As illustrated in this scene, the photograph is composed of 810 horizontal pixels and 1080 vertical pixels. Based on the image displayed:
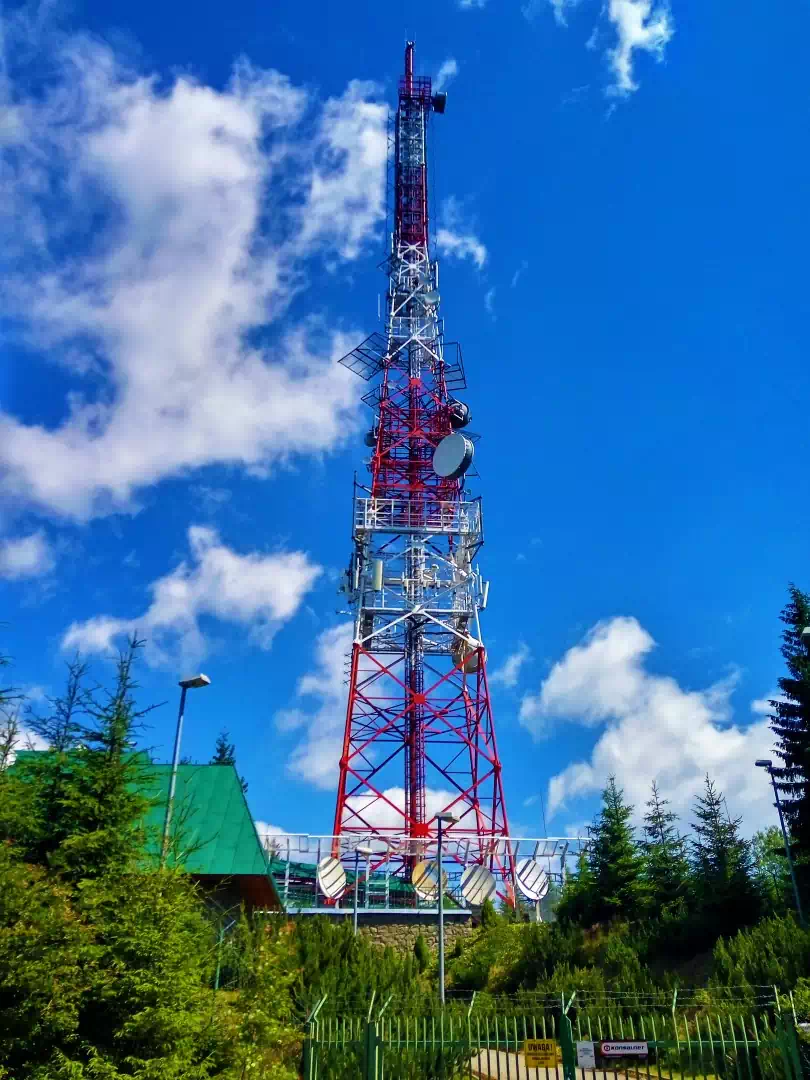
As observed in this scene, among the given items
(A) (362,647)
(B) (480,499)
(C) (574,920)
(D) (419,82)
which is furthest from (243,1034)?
(D) (419,82)

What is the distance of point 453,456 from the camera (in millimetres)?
36312

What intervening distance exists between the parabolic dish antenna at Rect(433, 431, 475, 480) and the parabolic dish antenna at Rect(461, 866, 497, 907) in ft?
51.4

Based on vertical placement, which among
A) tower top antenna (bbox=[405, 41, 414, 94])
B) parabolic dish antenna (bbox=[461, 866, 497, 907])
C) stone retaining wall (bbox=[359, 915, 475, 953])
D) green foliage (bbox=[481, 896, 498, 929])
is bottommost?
stone retaining wall (bbox=[359, 915, 475, 953])

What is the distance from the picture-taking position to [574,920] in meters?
25.9

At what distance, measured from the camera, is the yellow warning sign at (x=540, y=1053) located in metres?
11.7

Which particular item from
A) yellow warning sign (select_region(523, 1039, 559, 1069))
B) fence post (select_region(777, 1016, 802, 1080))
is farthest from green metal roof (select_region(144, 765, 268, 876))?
fence post (select_region(777, 1016, 802, 1080))

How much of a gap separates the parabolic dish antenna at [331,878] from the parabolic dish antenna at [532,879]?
5865mm

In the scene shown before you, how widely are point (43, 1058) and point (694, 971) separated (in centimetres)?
1562

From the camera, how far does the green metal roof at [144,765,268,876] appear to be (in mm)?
21328

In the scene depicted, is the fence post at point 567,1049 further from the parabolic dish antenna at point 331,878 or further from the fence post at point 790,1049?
the parabolic dish antenna at point 331,878

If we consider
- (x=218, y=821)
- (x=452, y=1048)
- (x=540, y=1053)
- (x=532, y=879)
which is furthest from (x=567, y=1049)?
(x=532, y=879)

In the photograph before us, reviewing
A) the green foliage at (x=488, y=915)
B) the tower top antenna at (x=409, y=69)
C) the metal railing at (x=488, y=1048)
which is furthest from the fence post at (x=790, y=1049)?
the tower top antenna at (x=409, y=69)

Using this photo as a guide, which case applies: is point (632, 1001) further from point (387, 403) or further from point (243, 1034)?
point (387, 403)

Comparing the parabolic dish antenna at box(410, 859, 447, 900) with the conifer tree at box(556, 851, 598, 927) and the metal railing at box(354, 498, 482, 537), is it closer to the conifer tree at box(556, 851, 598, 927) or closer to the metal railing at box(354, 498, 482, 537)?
the conifer tree at box(556, 851, 598, 927)
